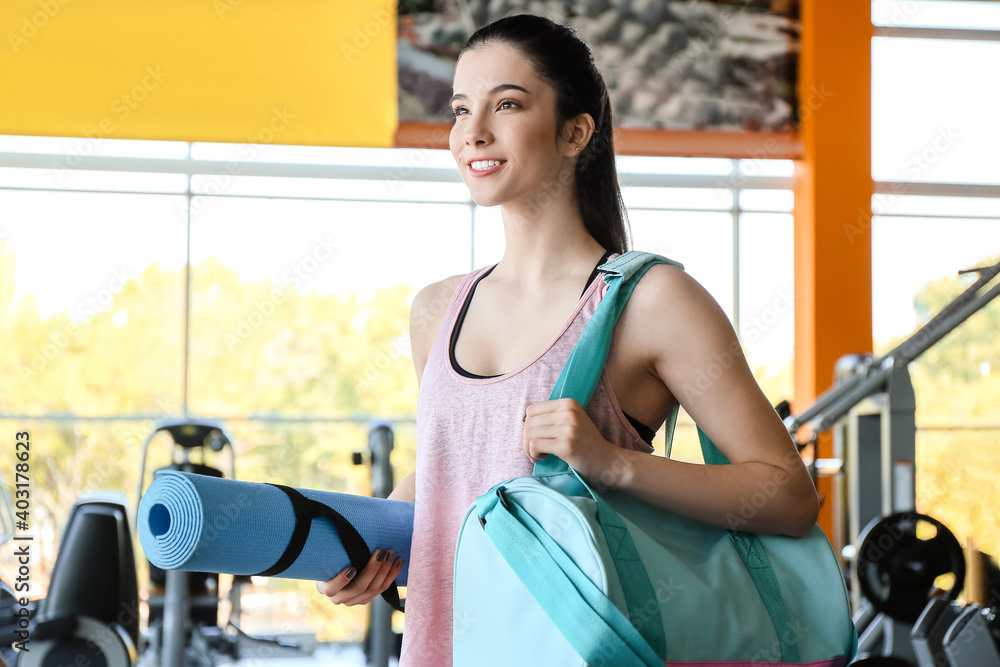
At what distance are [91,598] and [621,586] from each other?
2.77 meters

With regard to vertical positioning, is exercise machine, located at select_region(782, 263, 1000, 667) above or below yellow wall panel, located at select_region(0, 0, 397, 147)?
below

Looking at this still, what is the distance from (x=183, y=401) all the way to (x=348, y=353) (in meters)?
1.17

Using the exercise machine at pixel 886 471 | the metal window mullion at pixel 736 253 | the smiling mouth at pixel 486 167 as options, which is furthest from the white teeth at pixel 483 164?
the metal window mullion at pixel 736 253

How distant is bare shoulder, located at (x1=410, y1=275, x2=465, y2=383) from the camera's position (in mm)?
1171

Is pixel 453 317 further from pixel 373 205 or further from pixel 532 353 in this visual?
pixel 373 205

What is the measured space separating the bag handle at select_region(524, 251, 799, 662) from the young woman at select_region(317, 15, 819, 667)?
0.02 meters

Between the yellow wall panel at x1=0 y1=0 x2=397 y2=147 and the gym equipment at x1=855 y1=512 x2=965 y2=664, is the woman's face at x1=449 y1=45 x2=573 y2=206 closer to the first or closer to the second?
the gym equipment at x1=855 y1=512 x2=965 y2=664

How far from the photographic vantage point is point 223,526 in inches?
32.0

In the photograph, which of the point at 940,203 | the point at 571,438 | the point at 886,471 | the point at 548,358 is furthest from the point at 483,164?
the point at 940,203

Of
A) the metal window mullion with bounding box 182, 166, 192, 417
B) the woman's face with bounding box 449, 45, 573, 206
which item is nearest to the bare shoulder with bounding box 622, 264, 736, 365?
the woman's face with bounding box 449, 45, 573, 206

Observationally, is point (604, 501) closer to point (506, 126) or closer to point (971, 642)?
point (506, 126)

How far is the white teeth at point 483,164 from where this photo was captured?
101cm

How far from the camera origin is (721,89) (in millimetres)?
6086

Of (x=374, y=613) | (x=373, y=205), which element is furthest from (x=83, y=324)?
(x=374, y=613)
